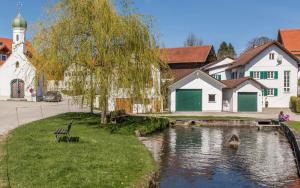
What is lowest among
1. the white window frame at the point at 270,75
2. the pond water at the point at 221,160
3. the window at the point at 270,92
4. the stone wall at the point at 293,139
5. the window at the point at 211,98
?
the pond water at the point at 221,160

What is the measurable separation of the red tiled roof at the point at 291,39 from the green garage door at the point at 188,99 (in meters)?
25.5

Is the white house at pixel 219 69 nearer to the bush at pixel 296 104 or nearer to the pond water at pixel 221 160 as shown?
the bush at pixel 296 104

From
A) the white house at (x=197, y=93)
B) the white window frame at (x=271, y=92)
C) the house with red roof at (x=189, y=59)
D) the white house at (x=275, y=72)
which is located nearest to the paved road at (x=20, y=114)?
the white house at (x=197, y=93)

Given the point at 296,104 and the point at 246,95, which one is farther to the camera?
the point at 246,95

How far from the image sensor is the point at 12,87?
188ft

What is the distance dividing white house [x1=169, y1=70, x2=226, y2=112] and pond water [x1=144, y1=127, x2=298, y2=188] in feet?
54.0

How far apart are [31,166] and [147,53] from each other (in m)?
13.6

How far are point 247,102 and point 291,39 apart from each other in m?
→ 25.2

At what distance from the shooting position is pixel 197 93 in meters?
47.2

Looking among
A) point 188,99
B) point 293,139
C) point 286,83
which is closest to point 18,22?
point 188,99

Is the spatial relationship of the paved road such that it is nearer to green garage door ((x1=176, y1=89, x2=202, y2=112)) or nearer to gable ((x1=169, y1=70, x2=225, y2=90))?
green garage door ((x1=176, y1=89, x2=202, y2=112))

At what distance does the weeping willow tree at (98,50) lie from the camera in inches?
950

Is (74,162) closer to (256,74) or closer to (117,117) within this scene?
(117,117)

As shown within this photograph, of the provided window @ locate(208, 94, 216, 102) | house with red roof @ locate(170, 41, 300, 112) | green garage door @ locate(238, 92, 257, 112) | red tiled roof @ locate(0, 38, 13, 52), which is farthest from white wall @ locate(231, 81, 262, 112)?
red tiled roof @ locate(0, 38, 13, 52)
